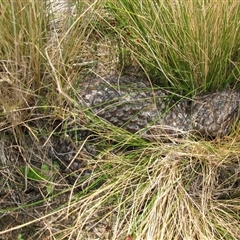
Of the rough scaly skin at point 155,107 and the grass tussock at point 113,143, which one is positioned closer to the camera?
the grass tussock at point 113,143

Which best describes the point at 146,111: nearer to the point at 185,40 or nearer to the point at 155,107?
the point at 155,107

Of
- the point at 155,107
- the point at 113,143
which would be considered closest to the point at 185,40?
the point at 155,107

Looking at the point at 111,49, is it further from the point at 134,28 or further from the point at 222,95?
the point at 222,95

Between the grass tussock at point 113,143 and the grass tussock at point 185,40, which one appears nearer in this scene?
the grass tussock at point 113,143

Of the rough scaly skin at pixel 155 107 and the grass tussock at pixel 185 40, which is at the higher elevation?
the grass tussock at pixel 185 40

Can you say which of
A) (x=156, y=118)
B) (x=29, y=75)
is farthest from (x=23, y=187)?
(x=156, y=118)
